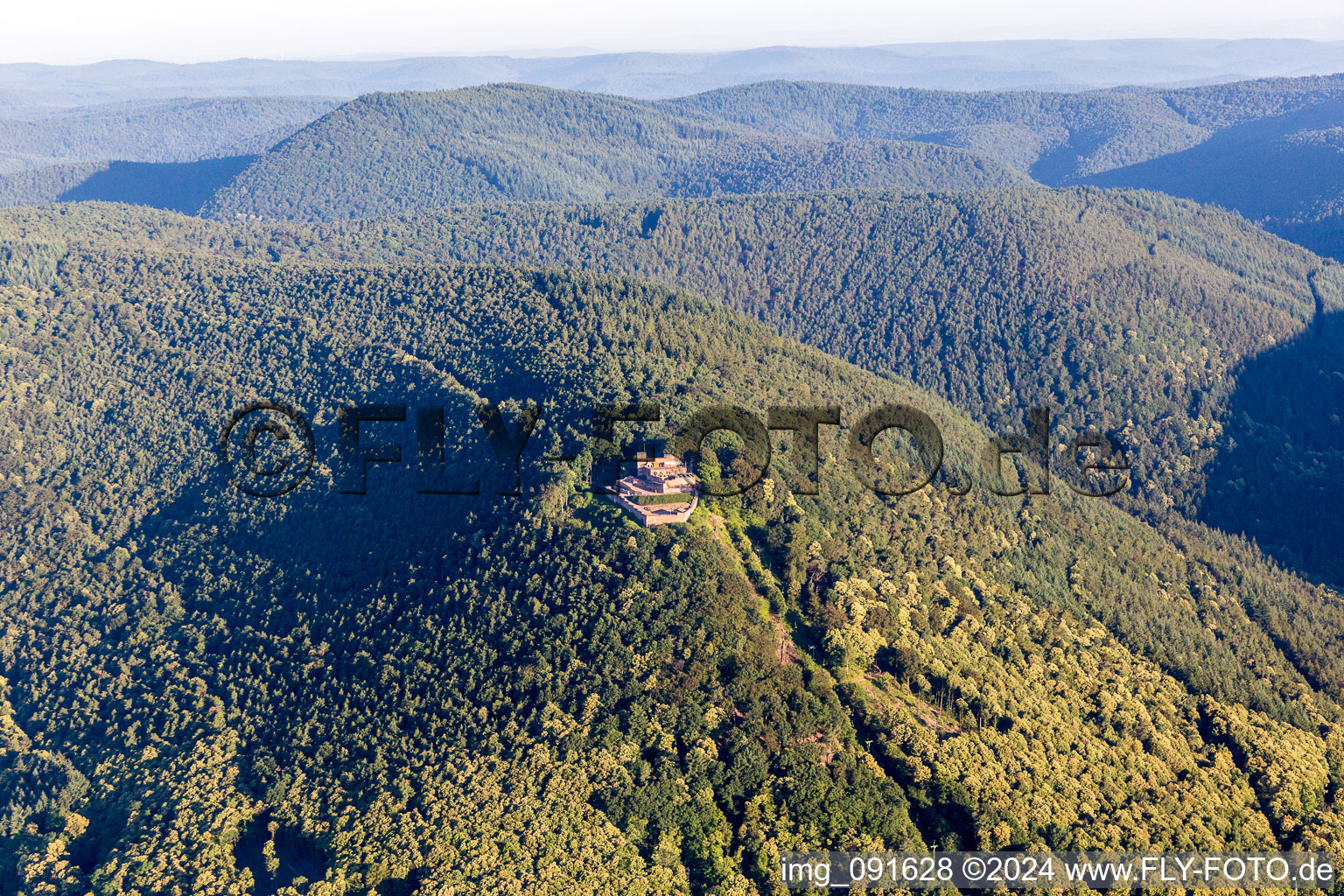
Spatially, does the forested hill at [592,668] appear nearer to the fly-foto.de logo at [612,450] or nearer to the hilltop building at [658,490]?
the fly-foto.de logo at [612,450]

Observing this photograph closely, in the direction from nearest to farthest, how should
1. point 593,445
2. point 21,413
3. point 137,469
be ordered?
point 593,445 → point 137,469 → point 21,413

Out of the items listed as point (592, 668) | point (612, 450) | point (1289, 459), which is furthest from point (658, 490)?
point (1289, 459)

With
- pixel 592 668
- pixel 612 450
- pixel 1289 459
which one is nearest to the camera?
pixel 592 668

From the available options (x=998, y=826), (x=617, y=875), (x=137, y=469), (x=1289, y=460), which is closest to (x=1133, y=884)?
(x=998, y=826)

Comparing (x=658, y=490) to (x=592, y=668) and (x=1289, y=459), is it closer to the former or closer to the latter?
(x=592, y=668)

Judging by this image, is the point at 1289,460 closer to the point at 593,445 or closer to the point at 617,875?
the point at 593,445

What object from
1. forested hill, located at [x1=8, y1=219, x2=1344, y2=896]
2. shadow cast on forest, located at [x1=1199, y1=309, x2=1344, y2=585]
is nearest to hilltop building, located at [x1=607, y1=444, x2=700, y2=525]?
forested hill, located at [x1=8, y1=219, x2=1344, y2=896]
